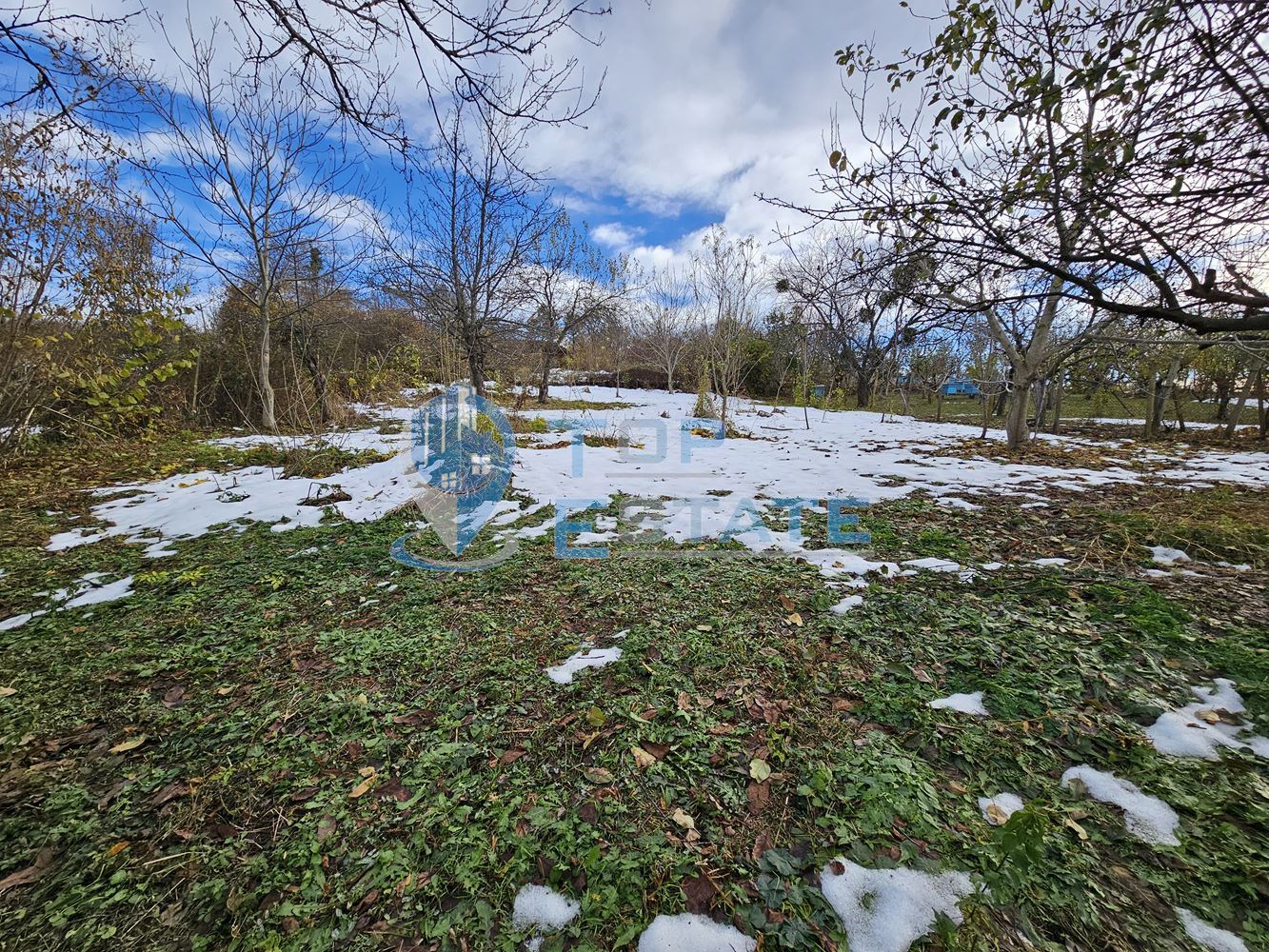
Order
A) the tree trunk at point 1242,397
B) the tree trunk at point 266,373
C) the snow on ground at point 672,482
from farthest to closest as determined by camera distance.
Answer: the tree trunk at point 266,373
the tree trunk at point 1242,397
the snow on ground at point 672,482

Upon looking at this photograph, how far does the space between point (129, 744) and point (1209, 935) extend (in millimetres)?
3011

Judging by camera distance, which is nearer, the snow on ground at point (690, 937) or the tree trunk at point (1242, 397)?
the snow on ground at point (690, 937)

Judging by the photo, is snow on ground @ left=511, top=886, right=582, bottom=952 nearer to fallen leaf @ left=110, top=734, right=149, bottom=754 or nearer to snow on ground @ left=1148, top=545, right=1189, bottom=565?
fallen leaf @ left=110, top=734, right=149, bottom=754

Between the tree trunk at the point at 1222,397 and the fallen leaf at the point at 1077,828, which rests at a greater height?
the tree trunk at the point at 1222,397

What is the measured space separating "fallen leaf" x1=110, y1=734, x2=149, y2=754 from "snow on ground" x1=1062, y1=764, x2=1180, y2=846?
9.78ft

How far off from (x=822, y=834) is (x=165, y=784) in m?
2.00

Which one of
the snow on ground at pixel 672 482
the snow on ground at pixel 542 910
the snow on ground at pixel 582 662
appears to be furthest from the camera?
the snow on ground at pixel 672 482

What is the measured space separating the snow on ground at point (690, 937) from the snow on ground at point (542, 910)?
187mm

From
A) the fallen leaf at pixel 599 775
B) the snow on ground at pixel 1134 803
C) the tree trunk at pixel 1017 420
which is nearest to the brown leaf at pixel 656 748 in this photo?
the fallen leaf at pixel 599 775

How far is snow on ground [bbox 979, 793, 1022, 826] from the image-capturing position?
1242 mm

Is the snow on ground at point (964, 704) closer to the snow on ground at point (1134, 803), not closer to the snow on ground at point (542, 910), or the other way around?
the snow on ground at point (1134, 803)

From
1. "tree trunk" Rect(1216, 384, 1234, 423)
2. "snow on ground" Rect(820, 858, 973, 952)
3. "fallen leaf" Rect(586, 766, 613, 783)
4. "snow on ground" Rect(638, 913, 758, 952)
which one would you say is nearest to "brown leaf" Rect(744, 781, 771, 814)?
"snow on ground" Rect(820, 858, 973, 952)

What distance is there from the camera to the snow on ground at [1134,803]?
3.81 feet

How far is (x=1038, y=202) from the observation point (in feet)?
7.21
